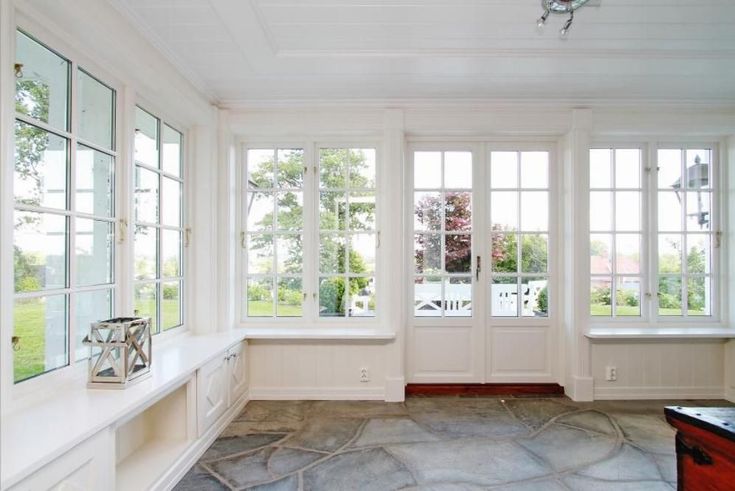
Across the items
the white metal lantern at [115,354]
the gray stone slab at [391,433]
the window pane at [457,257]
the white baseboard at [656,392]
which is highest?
the window pane at [457,257]

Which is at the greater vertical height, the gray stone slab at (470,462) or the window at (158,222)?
the window at (158,222)

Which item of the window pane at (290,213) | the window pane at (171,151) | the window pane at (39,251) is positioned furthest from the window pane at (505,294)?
the window pane at (39,251)

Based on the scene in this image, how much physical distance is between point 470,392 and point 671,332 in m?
1.82

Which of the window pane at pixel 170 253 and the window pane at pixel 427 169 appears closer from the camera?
the window pane at pixel 170 253

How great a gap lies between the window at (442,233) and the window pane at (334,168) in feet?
2.22

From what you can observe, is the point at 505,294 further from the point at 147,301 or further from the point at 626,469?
the point at 147,301

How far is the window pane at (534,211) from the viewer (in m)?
3.51

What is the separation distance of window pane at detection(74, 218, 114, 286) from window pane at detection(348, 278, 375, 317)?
6.26ft

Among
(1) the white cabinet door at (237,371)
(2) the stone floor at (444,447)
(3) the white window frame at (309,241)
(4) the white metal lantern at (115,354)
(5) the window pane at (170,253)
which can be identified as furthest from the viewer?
A: (3) the white window frame at (309,241)

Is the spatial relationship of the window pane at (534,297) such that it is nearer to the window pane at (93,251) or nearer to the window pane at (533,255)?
the window pane at (533,255)

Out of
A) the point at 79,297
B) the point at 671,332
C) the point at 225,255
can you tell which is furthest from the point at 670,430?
the point at 79,297

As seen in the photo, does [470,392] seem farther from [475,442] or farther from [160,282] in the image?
[160,282]

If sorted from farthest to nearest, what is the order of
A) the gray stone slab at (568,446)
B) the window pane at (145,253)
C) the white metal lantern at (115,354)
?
the window pane at (145,253) < the gray stone slab at (568,446) < the white metal lantern at (115,354)

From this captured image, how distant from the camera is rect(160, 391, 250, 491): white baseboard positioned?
77.5 inches
